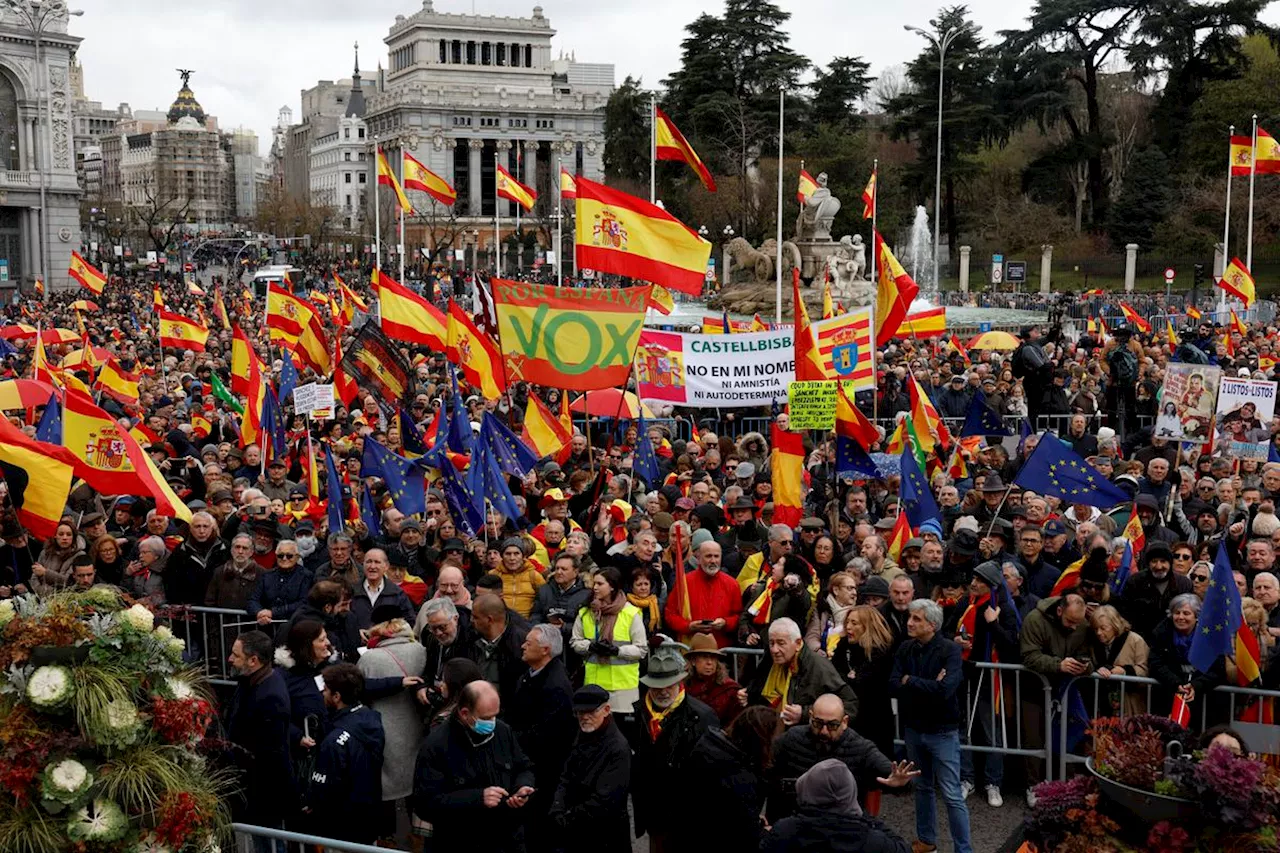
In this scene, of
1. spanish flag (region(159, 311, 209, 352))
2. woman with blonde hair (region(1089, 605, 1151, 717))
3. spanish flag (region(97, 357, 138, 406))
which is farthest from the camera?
spanish flag (region(159, 311, 209, 352))

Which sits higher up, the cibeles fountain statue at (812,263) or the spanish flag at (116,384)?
the cibeles fountain statue at (812,263)

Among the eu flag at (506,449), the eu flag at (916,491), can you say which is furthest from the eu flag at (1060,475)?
the eu flag at (506,449)

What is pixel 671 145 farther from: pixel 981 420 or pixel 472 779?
pixel 472 779

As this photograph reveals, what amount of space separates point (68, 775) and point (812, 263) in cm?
3152

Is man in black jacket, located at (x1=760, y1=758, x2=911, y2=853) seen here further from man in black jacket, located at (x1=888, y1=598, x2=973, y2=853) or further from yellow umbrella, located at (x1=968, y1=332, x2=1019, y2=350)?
yellow umbrella, located at (x1=968, y1=332, x2=1019, y2=350)

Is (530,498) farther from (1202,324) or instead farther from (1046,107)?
(1046,107)

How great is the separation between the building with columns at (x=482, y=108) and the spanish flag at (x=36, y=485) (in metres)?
97.8

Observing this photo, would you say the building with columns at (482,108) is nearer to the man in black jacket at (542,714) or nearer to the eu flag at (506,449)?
the eu flag at (506,449)

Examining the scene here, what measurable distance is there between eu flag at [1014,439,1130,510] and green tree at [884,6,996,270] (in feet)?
165

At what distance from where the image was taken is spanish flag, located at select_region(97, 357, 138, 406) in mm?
17672

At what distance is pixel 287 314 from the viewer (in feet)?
65.2

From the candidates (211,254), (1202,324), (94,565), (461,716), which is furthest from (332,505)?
(211,254)

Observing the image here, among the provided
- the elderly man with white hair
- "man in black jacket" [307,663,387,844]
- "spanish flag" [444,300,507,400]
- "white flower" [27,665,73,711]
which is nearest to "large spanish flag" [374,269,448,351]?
"spanish flag" [444,300,507,400]

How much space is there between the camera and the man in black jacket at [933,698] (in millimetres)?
7137
